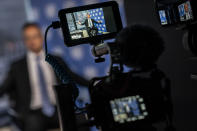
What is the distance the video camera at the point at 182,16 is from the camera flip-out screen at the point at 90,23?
337 millimetres

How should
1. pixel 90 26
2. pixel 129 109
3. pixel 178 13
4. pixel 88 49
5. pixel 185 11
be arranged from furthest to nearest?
pixel 88 49
pixel 178 13
pixel 185 11
pixel 90 26
pixel 129 109

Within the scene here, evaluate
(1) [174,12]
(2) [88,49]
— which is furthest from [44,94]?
(1) [174,12]

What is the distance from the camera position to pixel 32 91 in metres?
3.38

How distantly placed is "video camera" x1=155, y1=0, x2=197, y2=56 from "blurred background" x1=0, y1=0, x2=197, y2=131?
267 mm

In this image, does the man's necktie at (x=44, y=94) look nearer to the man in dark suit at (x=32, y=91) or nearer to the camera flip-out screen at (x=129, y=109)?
the man in dark suit at (x=32, y=91)

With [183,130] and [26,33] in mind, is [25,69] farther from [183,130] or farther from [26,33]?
[183,130]

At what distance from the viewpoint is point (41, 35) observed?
358 centimetres

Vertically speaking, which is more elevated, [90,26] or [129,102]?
[90,26]

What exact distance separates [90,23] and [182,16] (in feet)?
1.97

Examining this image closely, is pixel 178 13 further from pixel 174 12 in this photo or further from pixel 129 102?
pixel 129 102

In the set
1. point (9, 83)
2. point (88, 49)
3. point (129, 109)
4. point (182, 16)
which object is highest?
point (182, 16)

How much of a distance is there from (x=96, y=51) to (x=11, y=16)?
3627 mm

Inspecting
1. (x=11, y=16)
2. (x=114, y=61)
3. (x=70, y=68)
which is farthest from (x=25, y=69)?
(x=114, y=61)

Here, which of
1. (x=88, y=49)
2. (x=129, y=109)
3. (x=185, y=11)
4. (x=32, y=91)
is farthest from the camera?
(x=32, y=91)
